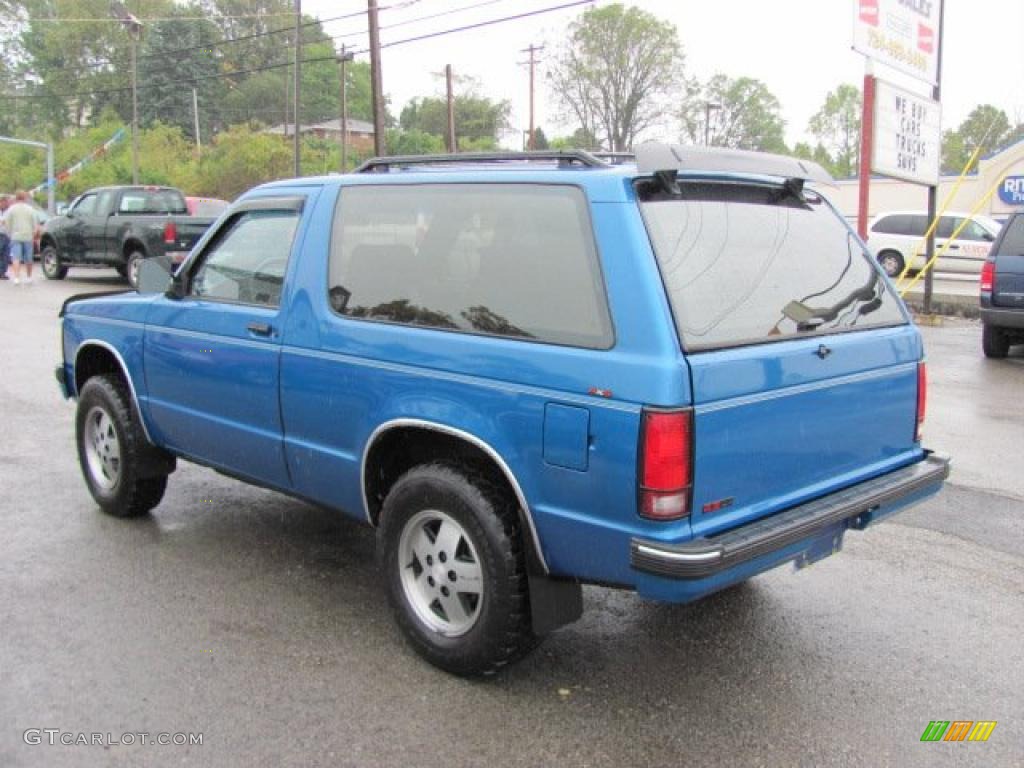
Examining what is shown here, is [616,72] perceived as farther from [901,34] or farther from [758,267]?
[758,267]

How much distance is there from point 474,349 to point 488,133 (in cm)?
8369

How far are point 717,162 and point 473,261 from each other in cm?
96

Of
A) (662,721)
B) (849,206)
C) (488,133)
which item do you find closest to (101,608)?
(662,721)

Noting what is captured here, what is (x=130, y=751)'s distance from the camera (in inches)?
118

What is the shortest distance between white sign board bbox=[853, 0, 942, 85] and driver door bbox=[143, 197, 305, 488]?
13525mm

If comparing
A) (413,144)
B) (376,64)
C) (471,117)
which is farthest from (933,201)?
(471,117)

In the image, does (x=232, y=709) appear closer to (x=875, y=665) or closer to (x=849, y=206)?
(x=875, y=665)

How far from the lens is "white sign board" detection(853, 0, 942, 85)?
15.1 m

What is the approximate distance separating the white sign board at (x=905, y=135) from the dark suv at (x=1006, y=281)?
15.7ft

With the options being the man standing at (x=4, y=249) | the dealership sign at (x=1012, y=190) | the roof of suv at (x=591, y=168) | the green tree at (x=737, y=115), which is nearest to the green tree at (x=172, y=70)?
the green tree at (x=737, y=115)

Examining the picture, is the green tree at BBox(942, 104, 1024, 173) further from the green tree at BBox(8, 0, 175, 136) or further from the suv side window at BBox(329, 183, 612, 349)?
the suv side window at BBox(329, 183, 612, 349)

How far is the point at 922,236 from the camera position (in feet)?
74.6

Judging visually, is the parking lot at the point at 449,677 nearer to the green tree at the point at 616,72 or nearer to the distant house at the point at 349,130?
the green tree at the point at 616,72

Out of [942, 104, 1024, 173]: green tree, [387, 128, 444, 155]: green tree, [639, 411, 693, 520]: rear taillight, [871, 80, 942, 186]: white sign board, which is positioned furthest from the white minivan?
[942, 104, 1024, 173]: green tree
